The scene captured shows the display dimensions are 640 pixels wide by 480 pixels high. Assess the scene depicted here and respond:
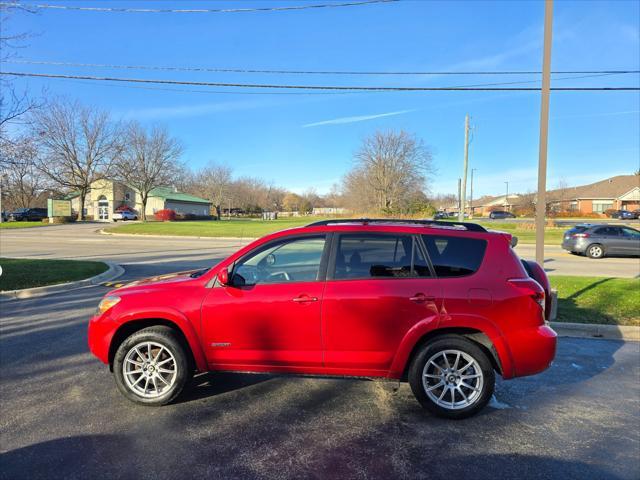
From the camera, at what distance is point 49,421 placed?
11.2 ft

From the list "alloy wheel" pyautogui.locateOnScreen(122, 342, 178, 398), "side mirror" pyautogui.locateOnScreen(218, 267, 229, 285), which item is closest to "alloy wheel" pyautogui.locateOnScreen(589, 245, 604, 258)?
"side mirror" pyautogui.locateOnScreen(218, 267, 229, 285)

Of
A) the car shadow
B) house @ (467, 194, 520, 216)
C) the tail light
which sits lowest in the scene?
the car shadow

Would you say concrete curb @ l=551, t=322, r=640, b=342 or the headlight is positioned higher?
the headlight

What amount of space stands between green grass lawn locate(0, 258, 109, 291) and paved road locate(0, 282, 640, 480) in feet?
18.6

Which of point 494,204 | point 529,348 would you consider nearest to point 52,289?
point 529,348

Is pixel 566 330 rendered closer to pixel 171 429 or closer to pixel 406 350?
pixel 406 350

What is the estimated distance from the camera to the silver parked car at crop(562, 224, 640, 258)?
1725cm

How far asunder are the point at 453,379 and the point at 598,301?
19.8 ft

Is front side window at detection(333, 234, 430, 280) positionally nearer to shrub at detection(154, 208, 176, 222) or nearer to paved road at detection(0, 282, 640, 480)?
paved road at detection(0, 282, 640, 480)

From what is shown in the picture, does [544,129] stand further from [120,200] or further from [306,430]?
[120,200]

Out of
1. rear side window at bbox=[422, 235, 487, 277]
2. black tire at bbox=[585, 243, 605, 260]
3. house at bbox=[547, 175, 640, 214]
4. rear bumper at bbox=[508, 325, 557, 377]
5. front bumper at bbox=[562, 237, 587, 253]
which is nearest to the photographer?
rear bumper at bbox=[508, 325, 557, 377]

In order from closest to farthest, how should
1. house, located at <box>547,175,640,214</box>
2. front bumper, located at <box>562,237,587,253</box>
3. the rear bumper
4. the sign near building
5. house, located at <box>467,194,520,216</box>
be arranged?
1. the rear bumper
2. front bumper, located at <box>562,237,587,253</box>
3. the sign near building
4. house, located at <box>547,175,640,214</box>
5. house, located at <box>467,194,520,216</box>

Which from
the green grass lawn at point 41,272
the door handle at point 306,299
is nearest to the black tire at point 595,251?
the door handle at point 306,299

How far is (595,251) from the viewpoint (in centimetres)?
1756
